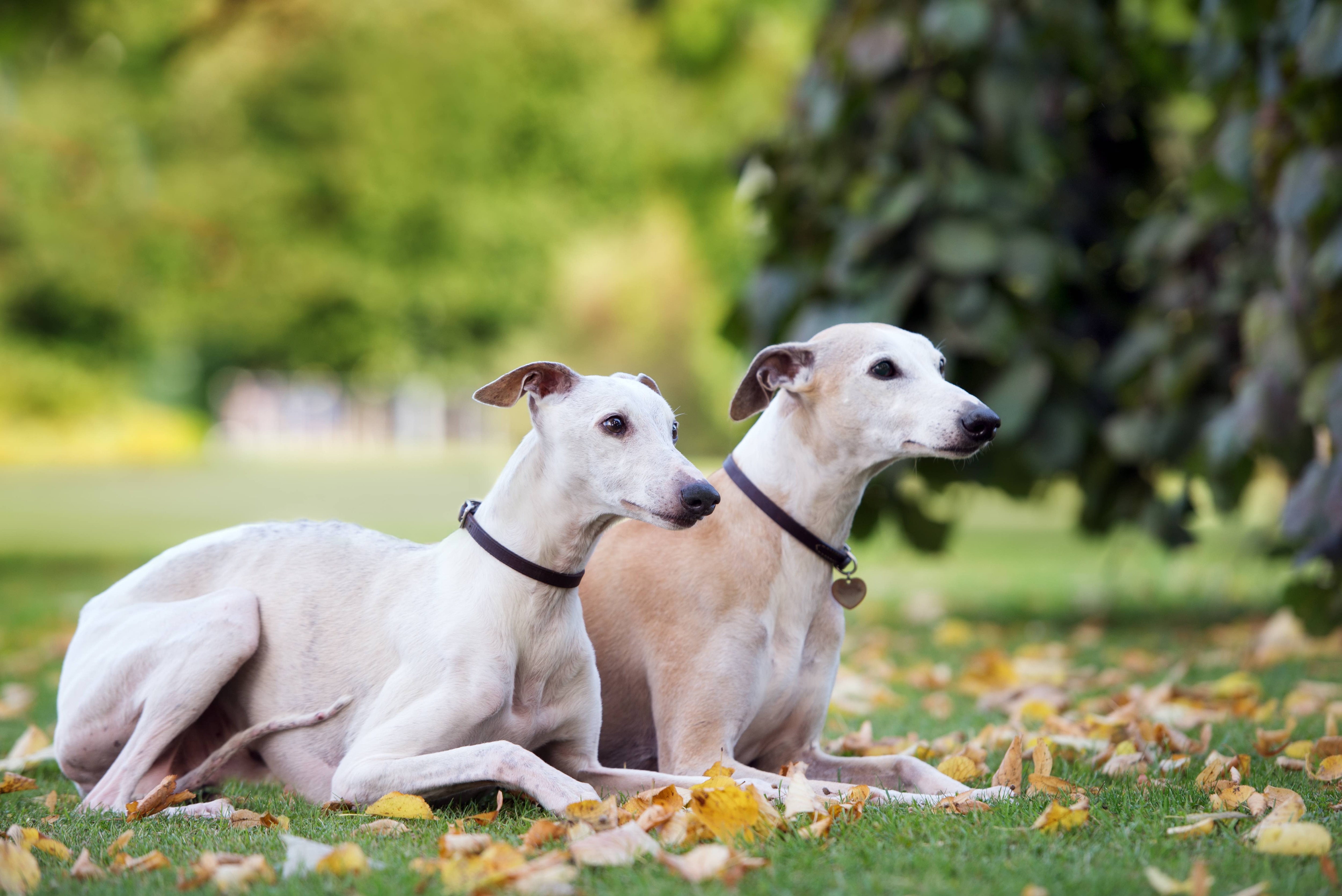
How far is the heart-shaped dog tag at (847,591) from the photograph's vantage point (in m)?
3.81

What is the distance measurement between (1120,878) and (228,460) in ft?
106

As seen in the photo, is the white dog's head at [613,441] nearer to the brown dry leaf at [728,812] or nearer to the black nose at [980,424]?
the brown dry leaf at [728,812]

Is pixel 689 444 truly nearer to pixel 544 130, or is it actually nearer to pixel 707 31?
pixel 544 130

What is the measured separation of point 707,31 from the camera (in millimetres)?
13102

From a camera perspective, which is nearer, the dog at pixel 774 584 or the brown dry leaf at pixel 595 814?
the brown dry leaf at pixel 595 814

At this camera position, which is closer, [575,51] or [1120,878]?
[1120,878]

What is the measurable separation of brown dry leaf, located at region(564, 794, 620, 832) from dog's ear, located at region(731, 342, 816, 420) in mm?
1327

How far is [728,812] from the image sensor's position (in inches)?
113

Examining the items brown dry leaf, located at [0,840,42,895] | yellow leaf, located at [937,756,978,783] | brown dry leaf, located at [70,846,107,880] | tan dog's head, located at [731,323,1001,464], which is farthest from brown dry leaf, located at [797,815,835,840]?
brown dry leaf, located at [0,840,42,895]

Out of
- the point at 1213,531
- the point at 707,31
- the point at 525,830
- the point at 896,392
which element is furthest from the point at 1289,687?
the point at 1213,531

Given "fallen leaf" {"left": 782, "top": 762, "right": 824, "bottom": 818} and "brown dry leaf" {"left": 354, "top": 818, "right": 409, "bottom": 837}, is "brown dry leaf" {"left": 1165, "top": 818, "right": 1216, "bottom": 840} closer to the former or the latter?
"fallen leaf" {"left": 782, "top": 762, "right": 824, "bottom": 818}

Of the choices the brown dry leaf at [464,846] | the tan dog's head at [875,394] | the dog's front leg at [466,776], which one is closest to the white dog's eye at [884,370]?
the tan dog's head at [875,394]

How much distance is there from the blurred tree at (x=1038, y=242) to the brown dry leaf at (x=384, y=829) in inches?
176

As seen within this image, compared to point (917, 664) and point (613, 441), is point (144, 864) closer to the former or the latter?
point (613, 441)
